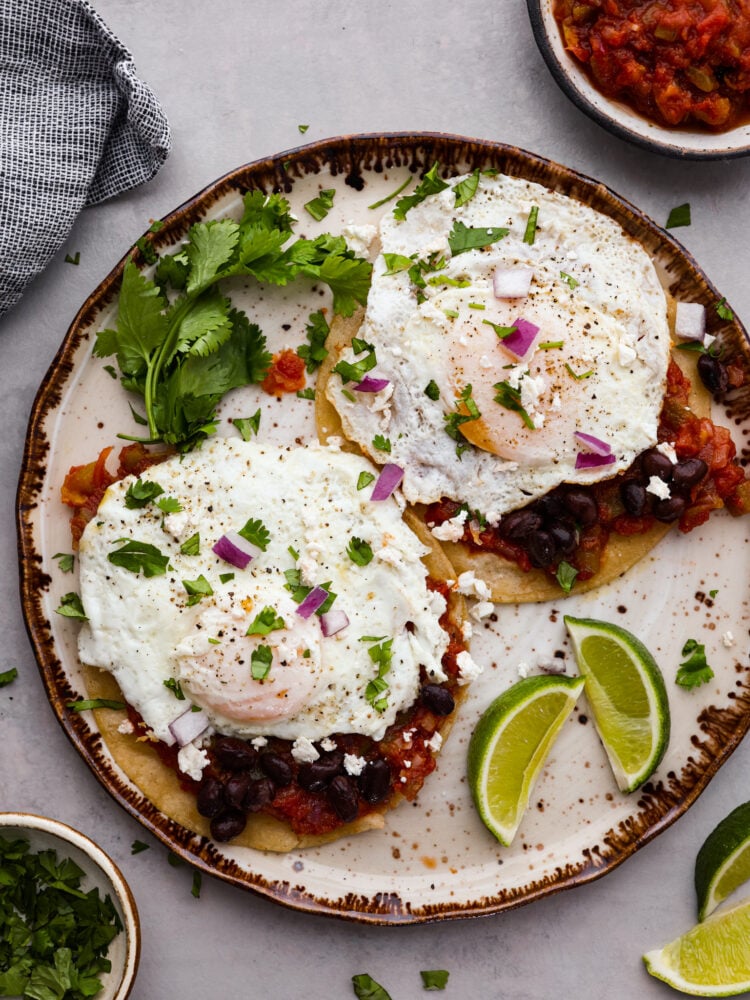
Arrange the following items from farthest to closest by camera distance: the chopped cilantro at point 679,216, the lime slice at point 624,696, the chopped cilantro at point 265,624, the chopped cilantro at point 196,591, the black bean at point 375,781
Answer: the chopped cilantro at point 679,216
the lime slice at point 624,696
the black bean at point 375,781
the chopped cilantro at point 196,591
the chopped cilantro at point 265,624

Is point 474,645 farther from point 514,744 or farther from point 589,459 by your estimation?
point 589,459

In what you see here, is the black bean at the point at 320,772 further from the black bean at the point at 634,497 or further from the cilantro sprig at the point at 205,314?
the black bean at the point at 634,497

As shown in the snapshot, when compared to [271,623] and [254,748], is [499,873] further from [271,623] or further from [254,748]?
[271,623]

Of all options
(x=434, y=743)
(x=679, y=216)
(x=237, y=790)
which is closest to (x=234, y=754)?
(x=237, y=790)

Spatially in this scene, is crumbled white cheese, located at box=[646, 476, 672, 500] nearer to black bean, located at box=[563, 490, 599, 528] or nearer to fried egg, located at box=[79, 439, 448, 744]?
black bean, located at box=[563, 490, 599, 528]

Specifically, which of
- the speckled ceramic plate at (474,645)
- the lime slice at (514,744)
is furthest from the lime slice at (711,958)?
the lime slice at (514,744)

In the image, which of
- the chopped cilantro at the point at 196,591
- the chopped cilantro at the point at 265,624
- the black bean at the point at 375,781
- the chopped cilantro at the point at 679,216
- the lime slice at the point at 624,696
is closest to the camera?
the chopped cilantro at the point at 265,624

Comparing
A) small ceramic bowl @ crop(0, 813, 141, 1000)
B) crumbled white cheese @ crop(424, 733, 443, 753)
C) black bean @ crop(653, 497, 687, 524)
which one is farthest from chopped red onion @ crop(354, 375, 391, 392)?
small ceramic bowl @ crop(0, 813, 141, 1000)
